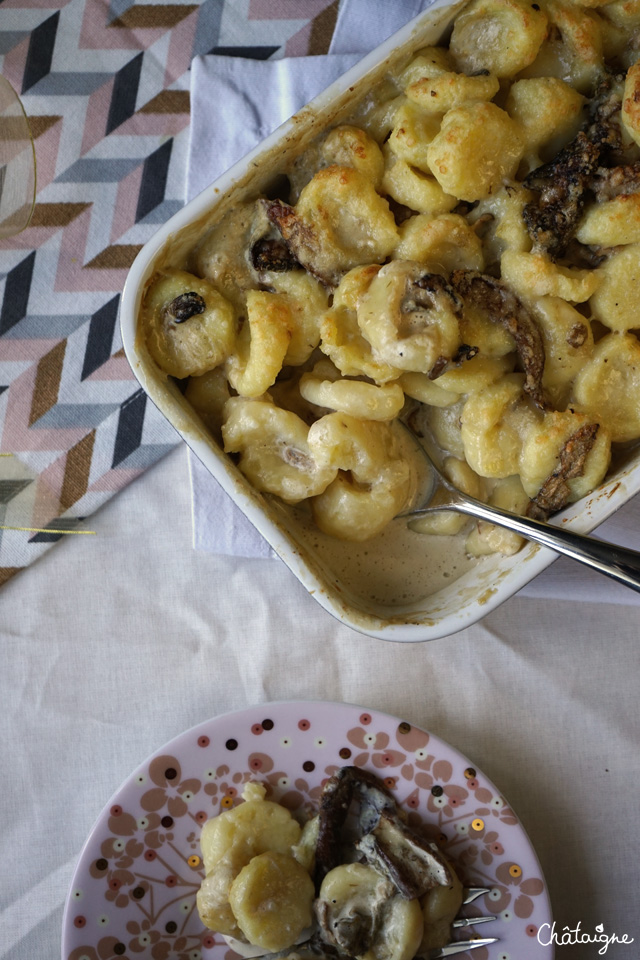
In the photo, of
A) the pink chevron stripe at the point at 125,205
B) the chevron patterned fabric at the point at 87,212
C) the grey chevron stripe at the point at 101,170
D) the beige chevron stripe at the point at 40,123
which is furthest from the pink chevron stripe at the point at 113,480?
the beige chevron stripe at the point at 40,123

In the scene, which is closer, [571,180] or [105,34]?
[571,180]

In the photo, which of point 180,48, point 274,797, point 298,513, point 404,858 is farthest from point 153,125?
point 404,858

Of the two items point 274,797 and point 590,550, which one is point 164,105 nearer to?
point 590,550

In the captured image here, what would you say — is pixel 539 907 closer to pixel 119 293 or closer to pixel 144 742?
pixel 144 742

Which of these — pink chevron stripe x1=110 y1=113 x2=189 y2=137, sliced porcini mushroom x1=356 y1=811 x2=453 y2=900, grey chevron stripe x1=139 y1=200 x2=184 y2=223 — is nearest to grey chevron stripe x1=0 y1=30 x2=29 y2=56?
pink chevron stripe x1=110 y1=113 x2=189 y2=137

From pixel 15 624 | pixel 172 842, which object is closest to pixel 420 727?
pixel 172 842

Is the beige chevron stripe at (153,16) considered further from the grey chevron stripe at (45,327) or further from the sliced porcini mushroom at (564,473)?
the sliced porcini mushroom at (564,473)
